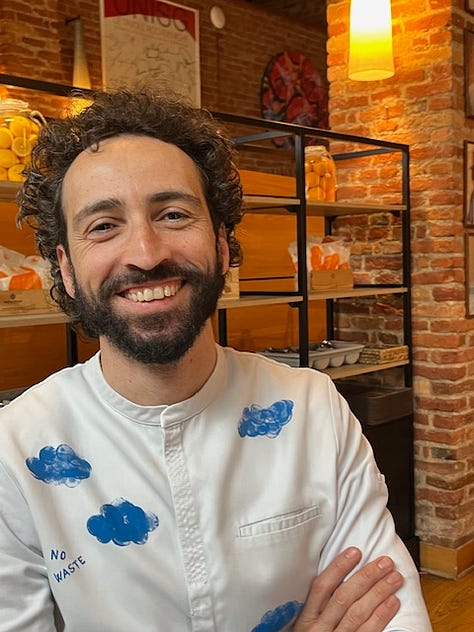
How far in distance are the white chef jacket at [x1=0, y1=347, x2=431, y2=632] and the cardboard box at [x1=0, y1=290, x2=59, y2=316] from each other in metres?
1.01

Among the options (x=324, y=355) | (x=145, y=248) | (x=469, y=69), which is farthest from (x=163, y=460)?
(x=469, y=69)

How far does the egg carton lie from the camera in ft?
10.6

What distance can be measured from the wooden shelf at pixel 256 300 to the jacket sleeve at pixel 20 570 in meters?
1.64

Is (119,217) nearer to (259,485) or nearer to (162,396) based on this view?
(162,396)

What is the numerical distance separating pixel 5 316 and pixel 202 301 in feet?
3.93

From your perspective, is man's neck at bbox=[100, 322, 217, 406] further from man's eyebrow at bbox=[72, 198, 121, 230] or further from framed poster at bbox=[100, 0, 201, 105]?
framed poster at bbox=[100, 0, 201, 105]

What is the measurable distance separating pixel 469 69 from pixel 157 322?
279cm

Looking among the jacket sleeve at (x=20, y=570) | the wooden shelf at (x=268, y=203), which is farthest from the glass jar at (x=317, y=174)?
the jacket sleeve at (x=20, y=570)

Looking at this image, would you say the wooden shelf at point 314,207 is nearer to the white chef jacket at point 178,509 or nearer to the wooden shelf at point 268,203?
the wooden shelf at point 268,203

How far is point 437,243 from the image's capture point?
11.4 feet

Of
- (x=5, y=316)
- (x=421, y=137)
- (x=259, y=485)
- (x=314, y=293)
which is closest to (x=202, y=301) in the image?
(x=259, y=485)

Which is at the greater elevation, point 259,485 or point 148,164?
point 148,164

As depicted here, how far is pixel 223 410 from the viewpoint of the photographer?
51.0 inches

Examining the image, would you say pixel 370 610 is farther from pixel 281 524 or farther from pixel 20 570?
pixel 20 570
